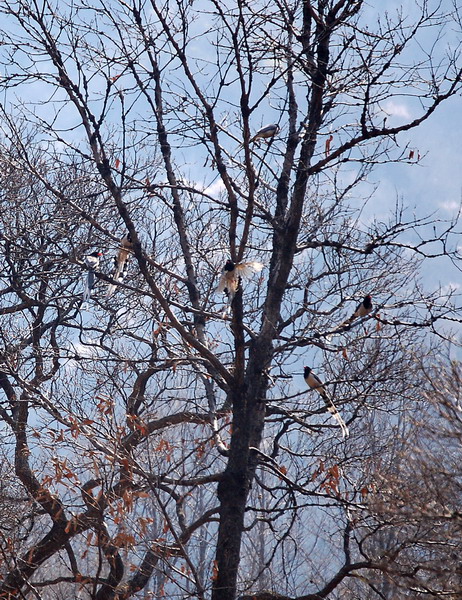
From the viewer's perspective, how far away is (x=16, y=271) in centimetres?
922

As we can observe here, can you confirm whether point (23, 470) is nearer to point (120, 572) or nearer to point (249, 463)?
point (120, 572)

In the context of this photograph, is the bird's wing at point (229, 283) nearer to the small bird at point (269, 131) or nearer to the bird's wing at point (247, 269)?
the bird's wing at point (247, 269)

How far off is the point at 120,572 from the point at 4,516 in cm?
155

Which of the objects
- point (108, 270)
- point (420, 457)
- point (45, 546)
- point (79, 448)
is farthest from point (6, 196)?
point (420, 457)

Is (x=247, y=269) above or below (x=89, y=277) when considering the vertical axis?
below

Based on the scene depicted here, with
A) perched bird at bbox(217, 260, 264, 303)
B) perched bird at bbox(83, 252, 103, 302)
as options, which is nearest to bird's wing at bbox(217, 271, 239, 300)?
perched bird at bbox(217, 260, 264, 303)

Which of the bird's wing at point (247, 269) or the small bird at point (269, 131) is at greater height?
the small bird at point (269, 131)

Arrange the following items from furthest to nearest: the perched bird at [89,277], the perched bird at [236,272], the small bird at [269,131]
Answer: the perched bird at [89,277]
the small bird at [269,131]
the perched bird at [236,272]

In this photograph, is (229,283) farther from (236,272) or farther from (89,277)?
(89,277)

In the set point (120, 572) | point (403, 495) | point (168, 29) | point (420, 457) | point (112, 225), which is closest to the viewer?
point (403, 495)

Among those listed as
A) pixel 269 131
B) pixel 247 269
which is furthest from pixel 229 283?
pixel 269 131

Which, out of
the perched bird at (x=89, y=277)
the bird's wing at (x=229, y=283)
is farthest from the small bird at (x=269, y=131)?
the perched bird at (x=89, y=277)

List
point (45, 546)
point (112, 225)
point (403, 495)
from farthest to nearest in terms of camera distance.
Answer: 1. point (112, 225)
2. point (45, 546)
3. point (403, 495)

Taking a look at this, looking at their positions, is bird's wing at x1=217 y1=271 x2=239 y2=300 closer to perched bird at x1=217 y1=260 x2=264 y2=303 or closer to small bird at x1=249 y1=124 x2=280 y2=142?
perched bird at x1=217 y1=260 x2=264 y2=303
